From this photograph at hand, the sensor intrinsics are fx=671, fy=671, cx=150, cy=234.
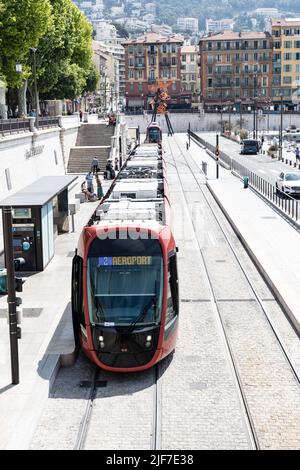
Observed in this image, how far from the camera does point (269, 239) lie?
88.2ft

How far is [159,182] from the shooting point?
21969 millimetres

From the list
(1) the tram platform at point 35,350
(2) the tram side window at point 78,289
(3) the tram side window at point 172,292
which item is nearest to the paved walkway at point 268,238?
(3) the tram side window at point 172,292

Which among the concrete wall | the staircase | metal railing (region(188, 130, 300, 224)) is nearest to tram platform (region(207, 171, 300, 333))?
metal railing (region(188, 130, 300, 224))

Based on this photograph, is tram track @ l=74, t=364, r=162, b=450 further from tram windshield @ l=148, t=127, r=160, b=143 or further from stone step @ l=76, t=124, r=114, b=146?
tram windshield @ l=148, t=127, r=160, b=143

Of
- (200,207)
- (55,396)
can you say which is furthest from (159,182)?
(200,207)

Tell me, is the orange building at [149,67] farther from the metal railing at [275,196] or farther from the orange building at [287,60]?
the metal railing at [275,196]

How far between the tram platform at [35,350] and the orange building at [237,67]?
12519 cm

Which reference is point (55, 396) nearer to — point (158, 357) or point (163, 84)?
point (158, 357)

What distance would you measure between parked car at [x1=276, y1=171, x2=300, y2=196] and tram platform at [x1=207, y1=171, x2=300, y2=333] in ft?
4.82

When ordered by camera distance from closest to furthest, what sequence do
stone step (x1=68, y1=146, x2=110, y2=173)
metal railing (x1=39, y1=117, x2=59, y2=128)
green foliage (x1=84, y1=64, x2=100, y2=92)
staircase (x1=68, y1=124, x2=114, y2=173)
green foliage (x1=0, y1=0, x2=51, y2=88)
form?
1. green foliage (x1=0, y1=0, x2=51, y2=88)
2. metal railing (x1=39, y1=117, x2=59, y2=128)
3. stone step (x1=68, y1=146, x2=110, y2=173)
4. staircase (x1=68, y1=124, x2=114, y2=173)
5. green foliage (x1=84, y1=64, x2=100, y2=92)

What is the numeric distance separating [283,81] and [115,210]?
132147mm

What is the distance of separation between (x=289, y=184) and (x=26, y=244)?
20972 millimetres

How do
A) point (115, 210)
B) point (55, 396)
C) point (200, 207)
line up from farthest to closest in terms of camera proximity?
point (200, 207) < point (115, 210) < point (55, 396)

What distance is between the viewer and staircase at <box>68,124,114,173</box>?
183 feet
